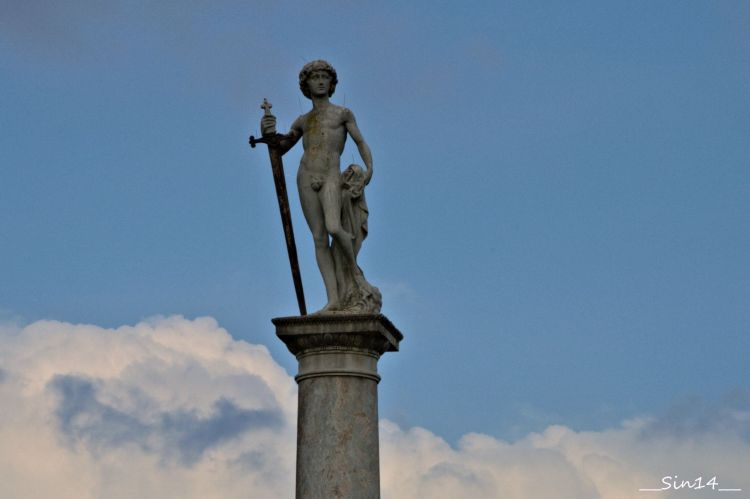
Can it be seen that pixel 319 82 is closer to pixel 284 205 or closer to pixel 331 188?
pixel 331 188

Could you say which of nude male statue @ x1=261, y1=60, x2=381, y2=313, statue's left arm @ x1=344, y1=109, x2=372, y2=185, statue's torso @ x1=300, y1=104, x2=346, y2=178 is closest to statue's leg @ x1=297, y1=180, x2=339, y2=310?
nude male statue @ x1=261, y1=60, x2=381, y2=313

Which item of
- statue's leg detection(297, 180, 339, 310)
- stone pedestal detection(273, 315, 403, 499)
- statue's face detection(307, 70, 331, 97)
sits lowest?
stone pedestal detection(273, 315, 403, 499)

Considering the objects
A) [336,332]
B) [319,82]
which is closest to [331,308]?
[336,332]

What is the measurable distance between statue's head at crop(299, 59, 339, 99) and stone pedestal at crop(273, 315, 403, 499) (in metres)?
3.62

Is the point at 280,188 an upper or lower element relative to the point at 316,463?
upper

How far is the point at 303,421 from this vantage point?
61.0 ft

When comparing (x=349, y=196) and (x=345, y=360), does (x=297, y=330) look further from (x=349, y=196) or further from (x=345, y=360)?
(x=349, y=196)

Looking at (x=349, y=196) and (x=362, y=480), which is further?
(x=349, y=196)

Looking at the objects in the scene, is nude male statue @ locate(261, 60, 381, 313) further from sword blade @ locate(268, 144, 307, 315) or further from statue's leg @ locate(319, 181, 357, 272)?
sword blade @ locate(268, 144, 307, 315)

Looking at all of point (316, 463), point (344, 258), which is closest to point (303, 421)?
point (316, 463)

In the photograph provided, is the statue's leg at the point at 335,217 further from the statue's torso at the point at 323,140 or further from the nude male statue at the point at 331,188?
the statue's torso at the point at 323,140

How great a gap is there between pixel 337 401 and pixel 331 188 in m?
3.07

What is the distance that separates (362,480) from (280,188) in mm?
4477

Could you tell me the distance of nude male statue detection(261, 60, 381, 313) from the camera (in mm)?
19469
